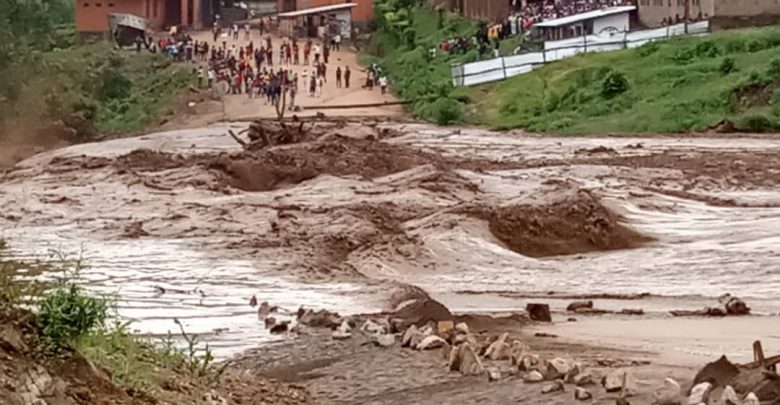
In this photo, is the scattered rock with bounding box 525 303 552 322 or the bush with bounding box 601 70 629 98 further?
the bush with bounding box 601 70 629 98

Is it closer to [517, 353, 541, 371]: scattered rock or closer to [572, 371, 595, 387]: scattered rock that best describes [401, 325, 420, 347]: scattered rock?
[517, 353, 541, 371]: scattered rock

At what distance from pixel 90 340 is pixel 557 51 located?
144 feet

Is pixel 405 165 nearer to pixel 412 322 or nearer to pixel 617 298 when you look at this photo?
pixel 617 298

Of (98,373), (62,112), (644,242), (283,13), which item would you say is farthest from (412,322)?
(283,13)

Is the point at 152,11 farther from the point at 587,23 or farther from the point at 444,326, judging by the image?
the point at 444,326

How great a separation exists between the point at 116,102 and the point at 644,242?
38089 millimetres

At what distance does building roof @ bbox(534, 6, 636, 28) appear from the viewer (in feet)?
182

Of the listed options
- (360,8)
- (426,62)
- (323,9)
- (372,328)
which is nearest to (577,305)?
(372,328)

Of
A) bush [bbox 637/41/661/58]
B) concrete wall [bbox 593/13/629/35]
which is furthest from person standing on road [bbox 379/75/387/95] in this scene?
bush [bbox 637/41/661/58]

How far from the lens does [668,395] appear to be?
8789 millimetres

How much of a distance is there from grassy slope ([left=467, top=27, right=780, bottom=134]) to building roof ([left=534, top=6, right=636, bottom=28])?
18.1 ft

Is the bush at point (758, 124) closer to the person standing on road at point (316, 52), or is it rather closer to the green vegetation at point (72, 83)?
the green vegetation at point (72, 83)

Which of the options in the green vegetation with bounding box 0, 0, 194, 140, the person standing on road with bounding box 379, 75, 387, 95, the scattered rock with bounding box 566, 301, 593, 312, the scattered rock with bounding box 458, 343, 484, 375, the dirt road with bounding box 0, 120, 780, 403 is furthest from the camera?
the person standing on road with bounding box 379, 75, 387, 95

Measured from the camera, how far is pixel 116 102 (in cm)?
5709
